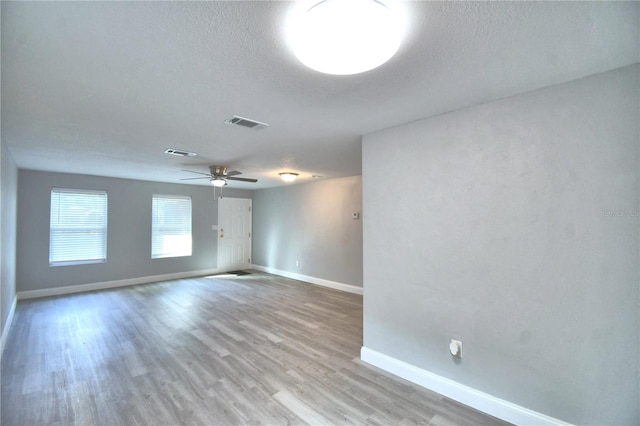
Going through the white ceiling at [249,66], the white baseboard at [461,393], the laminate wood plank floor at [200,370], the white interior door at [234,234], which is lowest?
the laminate wood plank floor at [200,370]

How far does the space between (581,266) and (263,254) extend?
7.00m

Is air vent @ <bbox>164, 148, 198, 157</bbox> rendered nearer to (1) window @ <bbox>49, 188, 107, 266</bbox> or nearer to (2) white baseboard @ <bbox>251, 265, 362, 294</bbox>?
(1) window @ <bbox>49, 188, 107, 266</bbox>

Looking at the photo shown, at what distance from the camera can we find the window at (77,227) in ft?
17.3

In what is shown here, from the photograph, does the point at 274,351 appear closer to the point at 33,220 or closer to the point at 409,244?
the point at 409,244

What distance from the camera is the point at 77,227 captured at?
5.48 m

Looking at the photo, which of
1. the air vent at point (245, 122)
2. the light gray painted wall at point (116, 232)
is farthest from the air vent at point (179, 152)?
the light gray painted wall at point (116, 232)

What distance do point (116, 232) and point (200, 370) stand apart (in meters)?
4.60

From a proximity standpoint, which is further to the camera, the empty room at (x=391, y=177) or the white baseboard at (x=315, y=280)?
the white baseboard at (x=315, y=280)

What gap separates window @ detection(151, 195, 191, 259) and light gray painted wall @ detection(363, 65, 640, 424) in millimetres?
5835

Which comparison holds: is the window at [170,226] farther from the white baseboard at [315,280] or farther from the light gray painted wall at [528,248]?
the light gray painted wall at [528,248]

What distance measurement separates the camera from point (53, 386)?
7.91 ft

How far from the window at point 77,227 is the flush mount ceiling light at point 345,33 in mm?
Result: 6211

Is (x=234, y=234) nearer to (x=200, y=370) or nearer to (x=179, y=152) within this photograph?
(x=179, y=152)

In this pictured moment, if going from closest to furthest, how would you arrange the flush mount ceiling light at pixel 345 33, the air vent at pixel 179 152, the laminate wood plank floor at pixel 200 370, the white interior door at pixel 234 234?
the flush mount ceiling light at pixel 345 33 < the laminate wood plank floor at pixel 200 370 < the air vent at pixel 179 152 < the white interior door at pixel 234 234
